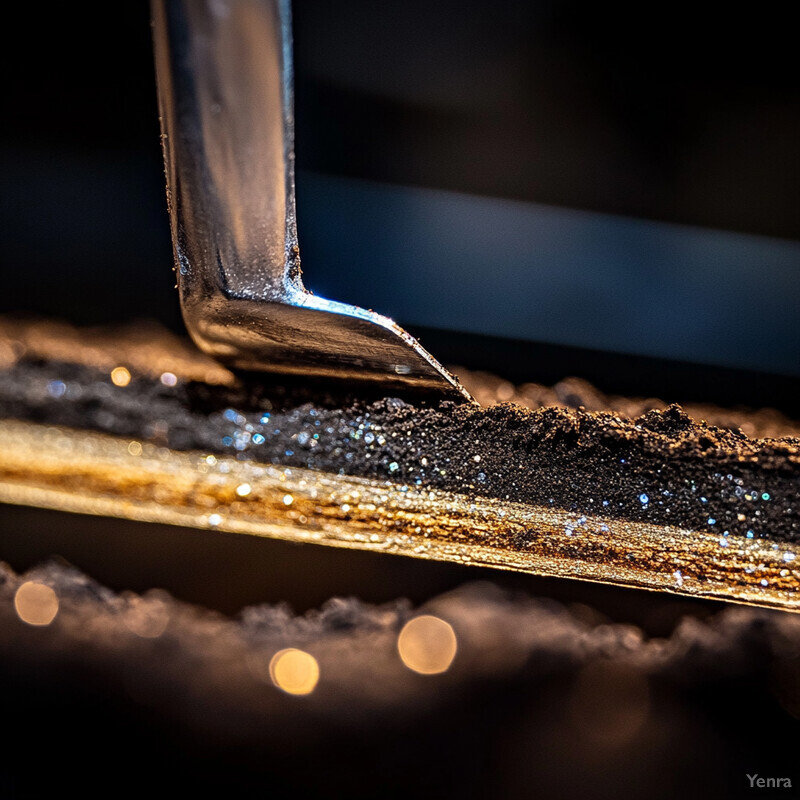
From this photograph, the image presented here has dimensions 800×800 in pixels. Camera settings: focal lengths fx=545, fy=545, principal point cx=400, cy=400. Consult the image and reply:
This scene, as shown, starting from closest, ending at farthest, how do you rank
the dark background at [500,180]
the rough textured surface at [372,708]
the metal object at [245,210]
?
the metal object at [245,210] → the rough textured surface at [372,708] → the dark background at [500,180]

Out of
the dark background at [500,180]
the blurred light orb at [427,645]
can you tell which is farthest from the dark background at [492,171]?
the blurred light orb at [427,645]

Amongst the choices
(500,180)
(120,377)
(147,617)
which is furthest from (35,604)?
(500,180)

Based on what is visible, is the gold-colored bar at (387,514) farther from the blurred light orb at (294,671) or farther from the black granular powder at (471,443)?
the blurred light orb at (294,671)

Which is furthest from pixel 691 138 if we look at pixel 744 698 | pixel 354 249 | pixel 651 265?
pixel 744 698

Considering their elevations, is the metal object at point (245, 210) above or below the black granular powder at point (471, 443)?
above

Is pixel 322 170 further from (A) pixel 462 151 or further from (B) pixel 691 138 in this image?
(B) pixel 691 138
